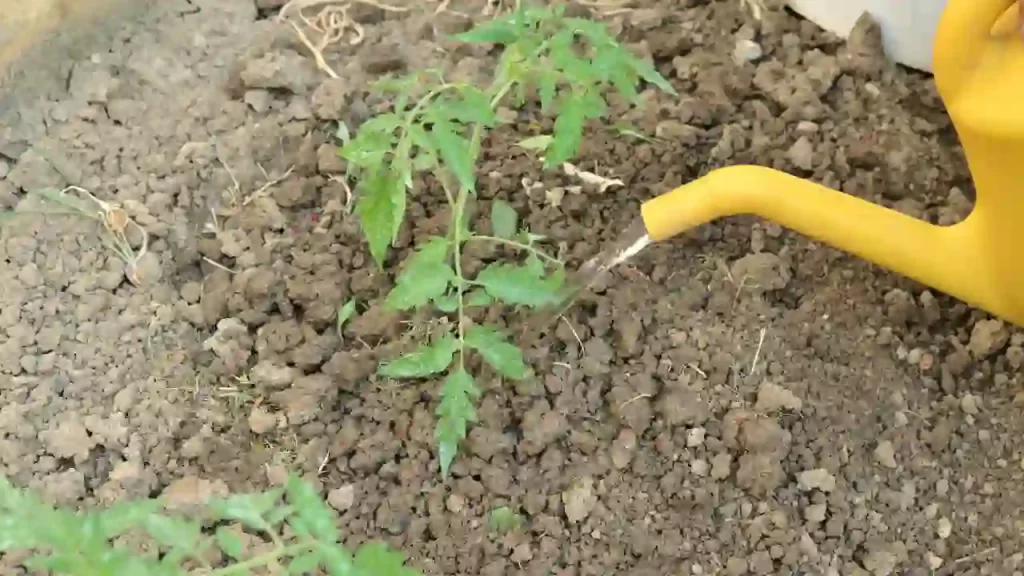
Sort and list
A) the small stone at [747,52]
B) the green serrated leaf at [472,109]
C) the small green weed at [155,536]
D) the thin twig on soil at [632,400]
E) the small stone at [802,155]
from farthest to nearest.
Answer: the small stone at [747,52], the small stone at [802,155], the thin twig on soil at [632,400], the green serrated leaf at [472,109], the small green weed at [155,536]

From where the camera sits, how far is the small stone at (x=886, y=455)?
0.99m

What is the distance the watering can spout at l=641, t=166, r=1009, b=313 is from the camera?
0.95m

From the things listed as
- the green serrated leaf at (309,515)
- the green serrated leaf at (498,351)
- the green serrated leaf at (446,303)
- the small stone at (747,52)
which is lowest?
the green serrated leaf at (498,351)

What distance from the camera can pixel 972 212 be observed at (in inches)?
37.0

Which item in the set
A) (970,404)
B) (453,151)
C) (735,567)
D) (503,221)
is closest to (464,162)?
(453,151)

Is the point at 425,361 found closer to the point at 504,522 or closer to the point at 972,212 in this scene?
the point at 504,522

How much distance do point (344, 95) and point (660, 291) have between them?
1.46 ft

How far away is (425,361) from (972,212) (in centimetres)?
51

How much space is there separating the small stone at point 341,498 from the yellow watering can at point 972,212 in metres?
0.38

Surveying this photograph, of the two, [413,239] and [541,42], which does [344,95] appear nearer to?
[413,239]

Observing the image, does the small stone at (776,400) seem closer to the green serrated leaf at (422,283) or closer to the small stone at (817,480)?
the small stone at (817,480)

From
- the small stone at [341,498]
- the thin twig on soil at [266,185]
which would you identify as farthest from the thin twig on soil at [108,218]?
the small stone at [341,498]

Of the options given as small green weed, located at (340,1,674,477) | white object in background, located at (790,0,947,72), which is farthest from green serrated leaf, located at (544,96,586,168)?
white object in background, located at (790,0,947,72)

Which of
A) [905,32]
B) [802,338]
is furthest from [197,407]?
[905,32]
